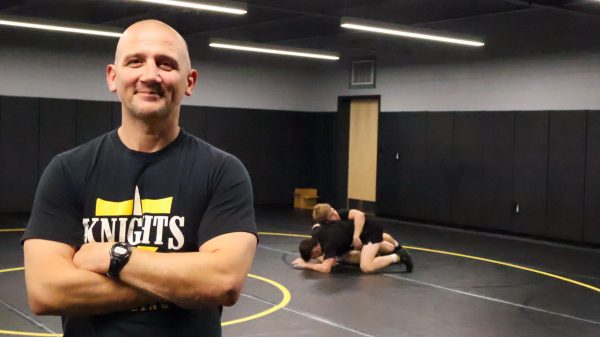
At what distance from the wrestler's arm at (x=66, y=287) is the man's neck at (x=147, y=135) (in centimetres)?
35

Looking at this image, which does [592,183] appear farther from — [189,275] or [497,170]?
[189,275]

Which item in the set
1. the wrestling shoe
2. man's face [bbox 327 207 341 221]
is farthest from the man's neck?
the wrestling shoe

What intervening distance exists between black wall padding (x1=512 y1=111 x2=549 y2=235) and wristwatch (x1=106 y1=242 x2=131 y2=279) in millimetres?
13274

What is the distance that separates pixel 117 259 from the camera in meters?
1.86

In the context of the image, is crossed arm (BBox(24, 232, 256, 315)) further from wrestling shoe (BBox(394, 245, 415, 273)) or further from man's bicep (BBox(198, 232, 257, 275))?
wrestling shoe (BBox(394, 245, 415, 273))

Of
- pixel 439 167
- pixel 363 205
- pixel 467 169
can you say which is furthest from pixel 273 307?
pixel 363 205

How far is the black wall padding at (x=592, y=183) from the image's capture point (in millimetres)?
13166

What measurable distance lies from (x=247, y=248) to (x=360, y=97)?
16.6 meters

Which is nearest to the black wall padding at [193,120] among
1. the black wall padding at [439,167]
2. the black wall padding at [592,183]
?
the black wall padding at [439,167]

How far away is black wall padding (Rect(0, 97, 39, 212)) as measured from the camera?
15594mm

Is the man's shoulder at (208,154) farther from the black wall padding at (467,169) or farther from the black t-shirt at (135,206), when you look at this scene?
the black wall padding at (467,169)

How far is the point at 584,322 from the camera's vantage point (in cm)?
752

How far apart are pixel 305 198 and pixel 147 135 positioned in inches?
663

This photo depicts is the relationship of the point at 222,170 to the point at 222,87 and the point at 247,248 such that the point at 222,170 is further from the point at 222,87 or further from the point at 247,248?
the point at 222,87
